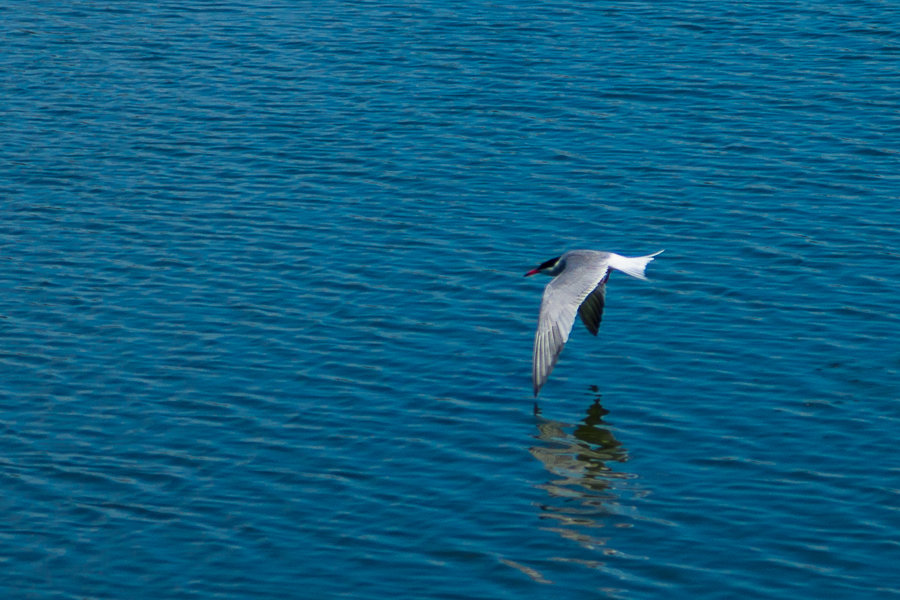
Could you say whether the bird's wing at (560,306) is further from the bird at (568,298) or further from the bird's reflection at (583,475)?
the bird's reflection at (583,475)

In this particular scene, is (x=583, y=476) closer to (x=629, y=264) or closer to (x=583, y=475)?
(x=583, y=475)

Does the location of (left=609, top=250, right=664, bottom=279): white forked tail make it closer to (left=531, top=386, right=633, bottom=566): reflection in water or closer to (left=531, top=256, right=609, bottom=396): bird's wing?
(left=531, top=256, right=609, bottom=396): bird's wing

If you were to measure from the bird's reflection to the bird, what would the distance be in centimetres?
50

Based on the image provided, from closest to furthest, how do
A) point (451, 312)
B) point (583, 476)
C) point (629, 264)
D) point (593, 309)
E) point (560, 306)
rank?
1. point (583, 476)
2. point (560, 306)
3. point (629, 264)
4. point (593, 309)
5. point (451, 312)

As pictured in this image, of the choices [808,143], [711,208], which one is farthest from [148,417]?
[808,143]

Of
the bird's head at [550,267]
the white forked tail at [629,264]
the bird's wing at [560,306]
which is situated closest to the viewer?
the bird's wing at [560,306]

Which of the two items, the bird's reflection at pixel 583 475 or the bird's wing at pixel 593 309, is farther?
the bird's wing at pixel 593 309

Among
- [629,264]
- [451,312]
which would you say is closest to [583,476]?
[629,264]

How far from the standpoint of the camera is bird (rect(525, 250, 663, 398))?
11500 mm

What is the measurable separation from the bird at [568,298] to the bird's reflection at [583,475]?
1.64 ft

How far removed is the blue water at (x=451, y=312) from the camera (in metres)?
9.66

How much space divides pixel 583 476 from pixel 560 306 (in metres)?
1.85

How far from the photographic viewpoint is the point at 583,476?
10617mm

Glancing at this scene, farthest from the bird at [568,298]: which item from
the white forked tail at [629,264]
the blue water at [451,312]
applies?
the blue water at [451,312]
